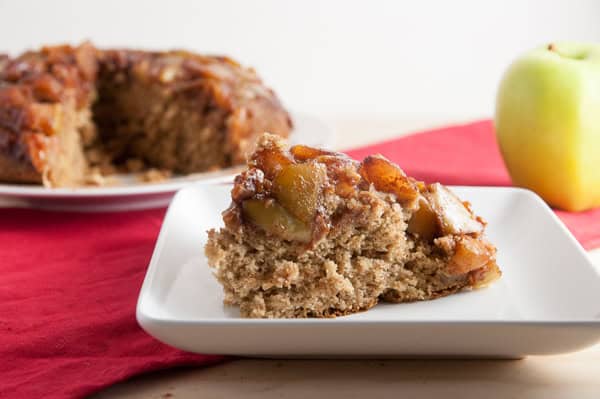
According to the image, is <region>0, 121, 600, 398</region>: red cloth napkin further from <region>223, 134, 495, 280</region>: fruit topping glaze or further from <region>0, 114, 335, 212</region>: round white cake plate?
<region>223, 134, 495, 280</region>: fruit topping glaze

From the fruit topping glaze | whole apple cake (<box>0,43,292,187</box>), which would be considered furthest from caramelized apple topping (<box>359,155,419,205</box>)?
whole apple cake (<box>0,43,292,187</box>)

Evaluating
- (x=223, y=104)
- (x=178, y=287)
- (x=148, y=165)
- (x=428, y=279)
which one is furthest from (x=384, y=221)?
(x=148, y=165)

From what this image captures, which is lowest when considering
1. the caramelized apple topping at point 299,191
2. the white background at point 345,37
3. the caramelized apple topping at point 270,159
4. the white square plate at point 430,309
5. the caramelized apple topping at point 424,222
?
the white background at point 345,37

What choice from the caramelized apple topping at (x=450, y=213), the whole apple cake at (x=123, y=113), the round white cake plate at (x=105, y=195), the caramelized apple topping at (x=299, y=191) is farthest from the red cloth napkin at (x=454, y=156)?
the caramelized apple topping at (x=299, y=191)

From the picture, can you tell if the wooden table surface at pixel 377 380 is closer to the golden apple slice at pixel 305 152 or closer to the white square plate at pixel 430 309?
the white square plate at pixel 430 309

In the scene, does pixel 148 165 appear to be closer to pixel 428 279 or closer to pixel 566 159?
pixel 566 159

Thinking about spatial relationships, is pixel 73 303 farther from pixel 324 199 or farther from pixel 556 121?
pixel 556 121

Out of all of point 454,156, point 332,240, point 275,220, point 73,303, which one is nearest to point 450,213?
point 332,240
